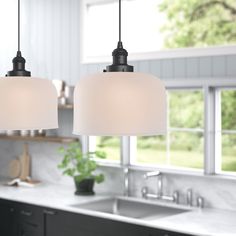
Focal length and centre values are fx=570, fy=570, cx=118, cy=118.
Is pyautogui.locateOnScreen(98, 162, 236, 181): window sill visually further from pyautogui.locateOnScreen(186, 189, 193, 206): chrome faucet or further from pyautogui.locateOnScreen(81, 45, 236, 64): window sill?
pyautogui.locateOnScreen(81, 45, 236, 64): window sill

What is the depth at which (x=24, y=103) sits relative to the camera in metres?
1.88

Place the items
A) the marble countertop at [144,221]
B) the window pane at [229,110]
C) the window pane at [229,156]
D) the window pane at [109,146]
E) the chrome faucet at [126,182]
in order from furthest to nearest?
the window pane at [229,156] < the window pane at [229,110] < the window pane at [109,146] < the chrome faucet at [126,182] < the marble countertop at [144,221]

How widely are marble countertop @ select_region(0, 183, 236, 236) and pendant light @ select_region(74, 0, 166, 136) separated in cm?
203

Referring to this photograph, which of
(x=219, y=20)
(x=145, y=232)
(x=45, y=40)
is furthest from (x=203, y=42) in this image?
(x=145, y=232)

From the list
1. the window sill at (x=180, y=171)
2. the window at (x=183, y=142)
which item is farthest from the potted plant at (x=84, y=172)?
the window at (x=183, y=142)

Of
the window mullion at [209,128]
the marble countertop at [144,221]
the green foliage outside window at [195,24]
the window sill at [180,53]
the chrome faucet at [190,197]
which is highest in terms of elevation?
the green foliage outside window at [195,24]

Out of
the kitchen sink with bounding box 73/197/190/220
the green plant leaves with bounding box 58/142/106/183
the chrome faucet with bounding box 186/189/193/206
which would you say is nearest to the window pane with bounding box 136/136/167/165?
the green plant leaves with bounding box 58/142/106/183

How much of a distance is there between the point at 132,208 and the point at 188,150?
5.16 meters

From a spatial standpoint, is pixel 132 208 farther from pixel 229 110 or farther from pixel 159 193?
pixel 229 110

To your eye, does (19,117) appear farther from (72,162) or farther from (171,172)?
(72,162)

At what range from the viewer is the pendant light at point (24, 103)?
1.87 meters

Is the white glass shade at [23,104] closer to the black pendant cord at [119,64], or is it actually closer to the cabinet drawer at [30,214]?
the black pendant cord at [119,64]

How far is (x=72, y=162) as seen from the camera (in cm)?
535

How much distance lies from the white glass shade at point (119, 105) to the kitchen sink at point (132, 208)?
9.43 feet
